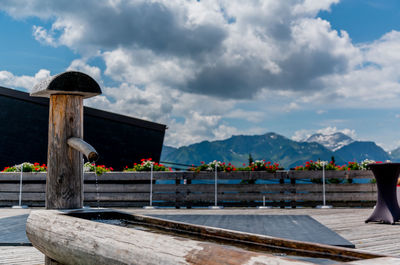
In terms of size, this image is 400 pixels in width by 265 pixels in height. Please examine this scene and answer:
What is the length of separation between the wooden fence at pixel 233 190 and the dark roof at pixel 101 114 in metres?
5.30

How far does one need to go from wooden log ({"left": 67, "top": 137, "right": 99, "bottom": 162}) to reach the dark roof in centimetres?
1374

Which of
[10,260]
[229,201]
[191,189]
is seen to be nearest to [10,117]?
[191,189]

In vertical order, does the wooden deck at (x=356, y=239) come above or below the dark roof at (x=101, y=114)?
→ below

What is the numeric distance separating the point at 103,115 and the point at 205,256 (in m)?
16.0

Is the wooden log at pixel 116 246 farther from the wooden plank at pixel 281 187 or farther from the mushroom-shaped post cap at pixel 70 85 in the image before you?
the wooden plank at pixel 281 187

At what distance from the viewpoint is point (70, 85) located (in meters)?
3.53

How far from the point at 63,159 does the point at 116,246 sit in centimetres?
148

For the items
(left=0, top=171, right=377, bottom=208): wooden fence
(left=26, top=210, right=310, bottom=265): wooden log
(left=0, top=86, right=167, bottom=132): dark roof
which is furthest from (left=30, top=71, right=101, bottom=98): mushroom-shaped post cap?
(left=0, top=86, right=167, bottom=132): dark roof

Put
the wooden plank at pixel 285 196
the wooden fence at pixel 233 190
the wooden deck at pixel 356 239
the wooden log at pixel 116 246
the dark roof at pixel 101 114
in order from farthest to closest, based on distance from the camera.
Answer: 1. the dark roof at pixel 101 114
2. the wooden fence at pixel 233 190
3. the wooden plank at pixel 285 196
4. the wooden deck at pixel 356 239
5. the wooden log at pixel 116 246

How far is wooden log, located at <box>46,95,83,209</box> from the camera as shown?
3506 millimetres

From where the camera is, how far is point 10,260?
4094mm

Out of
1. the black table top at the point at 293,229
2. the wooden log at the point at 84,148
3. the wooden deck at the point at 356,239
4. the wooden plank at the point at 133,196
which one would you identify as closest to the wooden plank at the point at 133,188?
the wooden plank at the point at 133,196

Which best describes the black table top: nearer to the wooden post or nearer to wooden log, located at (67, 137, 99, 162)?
the wooden post

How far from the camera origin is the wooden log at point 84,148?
3.08m
